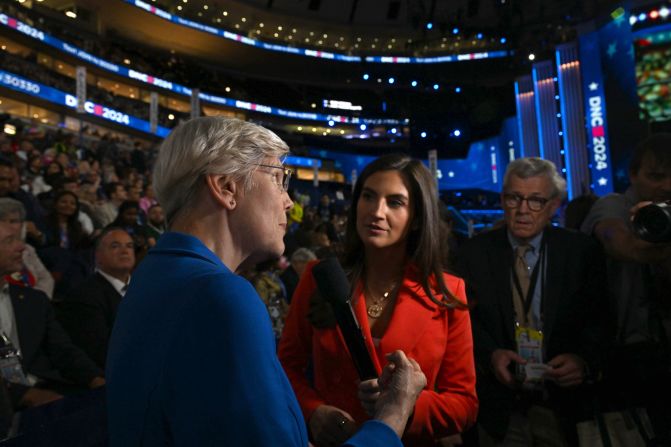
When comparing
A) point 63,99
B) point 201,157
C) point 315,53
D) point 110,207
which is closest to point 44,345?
point 201,157

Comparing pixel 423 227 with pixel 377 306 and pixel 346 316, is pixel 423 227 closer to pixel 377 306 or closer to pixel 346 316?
pixel 377 306

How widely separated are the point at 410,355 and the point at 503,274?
78cm

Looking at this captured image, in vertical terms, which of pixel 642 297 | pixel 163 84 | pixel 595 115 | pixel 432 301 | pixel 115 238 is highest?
pixel 163 84

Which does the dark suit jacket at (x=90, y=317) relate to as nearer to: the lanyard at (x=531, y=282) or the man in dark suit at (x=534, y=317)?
the man in dark suit at (x=534, y=317)

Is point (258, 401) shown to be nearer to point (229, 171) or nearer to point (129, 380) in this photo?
point (129, 380)

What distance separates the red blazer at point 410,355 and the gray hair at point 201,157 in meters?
0.85

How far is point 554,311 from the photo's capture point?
7.47 feet

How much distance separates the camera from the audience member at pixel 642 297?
2.13m

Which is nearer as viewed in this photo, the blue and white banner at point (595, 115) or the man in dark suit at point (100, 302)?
the man in dark suit at point (100, 302)

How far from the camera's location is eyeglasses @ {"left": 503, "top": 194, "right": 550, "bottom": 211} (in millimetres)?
2404

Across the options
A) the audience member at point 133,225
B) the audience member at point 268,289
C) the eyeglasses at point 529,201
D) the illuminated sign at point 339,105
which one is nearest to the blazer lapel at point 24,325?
the audience member at point 133,225

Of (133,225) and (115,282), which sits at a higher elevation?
(133,225)

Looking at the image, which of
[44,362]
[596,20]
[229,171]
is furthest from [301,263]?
[596,20]

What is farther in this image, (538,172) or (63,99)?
(63,99)
